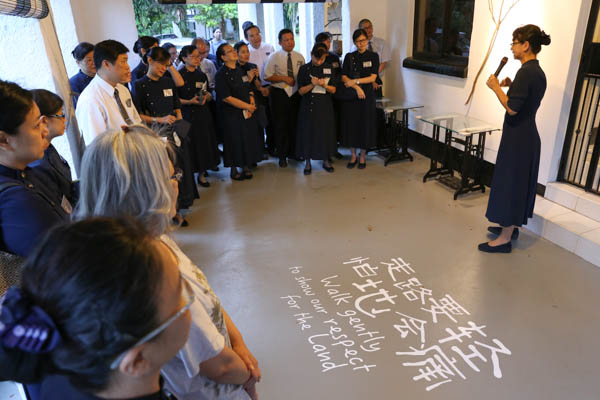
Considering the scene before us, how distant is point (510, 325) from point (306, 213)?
1896mm

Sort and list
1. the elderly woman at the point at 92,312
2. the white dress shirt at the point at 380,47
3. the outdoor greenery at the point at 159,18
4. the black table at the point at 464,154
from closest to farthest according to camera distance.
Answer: the elderly woman at the point at 92,312, the black table at the point at 464,154, the white dress shirt at the point at 380,47, the outdoor greenery at the point at 159,18

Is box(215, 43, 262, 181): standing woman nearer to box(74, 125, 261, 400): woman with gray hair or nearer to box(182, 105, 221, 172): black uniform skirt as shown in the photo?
box(182, 105, 221, 172): black uniform skirt

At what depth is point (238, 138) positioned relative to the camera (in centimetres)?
444

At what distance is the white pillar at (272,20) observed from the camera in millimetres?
9769

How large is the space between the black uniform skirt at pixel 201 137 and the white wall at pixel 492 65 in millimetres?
2305

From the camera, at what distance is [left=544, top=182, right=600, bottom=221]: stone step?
3014 mm

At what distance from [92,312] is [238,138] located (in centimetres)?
396

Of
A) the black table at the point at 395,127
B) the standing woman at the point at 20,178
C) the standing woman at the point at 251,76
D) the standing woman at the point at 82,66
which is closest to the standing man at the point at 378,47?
the black table at the point at 395,127

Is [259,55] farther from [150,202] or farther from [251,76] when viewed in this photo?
[150,202]

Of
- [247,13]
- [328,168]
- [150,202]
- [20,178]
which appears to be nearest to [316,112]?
[328,168]

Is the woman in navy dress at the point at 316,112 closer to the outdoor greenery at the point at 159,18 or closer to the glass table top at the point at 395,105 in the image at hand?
the glass table top at the point at 395,105

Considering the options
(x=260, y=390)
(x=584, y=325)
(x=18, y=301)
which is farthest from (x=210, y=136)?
(x=18, y=301)

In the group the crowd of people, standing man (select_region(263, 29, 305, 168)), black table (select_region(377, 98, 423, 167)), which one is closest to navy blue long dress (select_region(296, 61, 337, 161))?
standing man (select_region(263, 29, 305, 168))

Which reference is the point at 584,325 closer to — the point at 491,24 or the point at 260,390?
the point at 260,390
